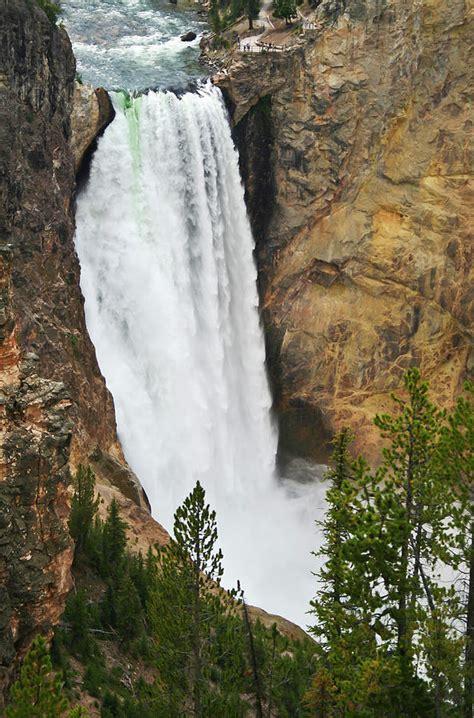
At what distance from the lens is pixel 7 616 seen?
42.4 ft

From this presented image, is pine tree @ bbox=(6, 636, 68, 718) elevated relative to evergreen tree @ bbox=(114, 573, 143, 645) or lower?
lower

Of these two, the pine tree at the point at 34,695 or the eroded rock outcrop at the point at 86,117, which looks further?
the eroded rock outcrop at the point at 86,117

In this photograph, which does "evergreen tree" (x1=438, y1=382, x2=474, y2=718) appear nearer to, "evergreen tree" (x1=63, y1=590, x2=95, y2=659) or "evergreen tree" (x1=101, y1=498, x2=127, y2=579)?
"evergreen tree" (x1=63, y1=590, x2=95, y2=659)

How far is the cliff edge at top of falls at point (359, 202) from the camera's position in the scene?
39.1 metres

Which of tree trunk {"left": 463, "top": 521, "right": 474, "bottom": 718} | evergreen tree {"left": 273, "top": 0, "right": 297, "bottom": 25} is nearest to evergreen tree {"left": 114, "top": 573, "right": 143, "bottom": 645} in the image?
tree trunk {"left": 463, "top": 521, "right": 474, "bottom": 718}

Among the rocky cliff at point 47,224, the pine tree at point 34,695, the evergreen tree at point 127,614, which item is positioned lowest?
the pine tree at point 34,695

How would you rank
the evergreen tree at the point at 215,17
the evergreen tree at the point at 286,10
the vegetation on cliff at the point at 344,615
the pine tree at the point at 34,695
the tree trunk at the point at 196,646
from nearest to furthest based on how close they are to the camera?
the pine tree at the point at 34,695 < the vegetation on cliff at the point at 344,615 < the tree trunk at the point at 196,646 < the evergreen tree at the point at 286,10 < the evergreen tree at the point at 215,17

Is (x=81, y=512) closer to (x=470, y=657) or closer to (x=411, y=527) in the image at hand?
(x=411, y=527)

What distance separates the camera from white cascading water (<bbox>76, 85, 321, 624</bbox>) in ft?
117

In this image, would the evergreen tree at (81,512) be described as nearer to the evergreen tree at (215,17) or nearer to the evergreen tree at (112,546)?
the evergreen tree at (112,546)

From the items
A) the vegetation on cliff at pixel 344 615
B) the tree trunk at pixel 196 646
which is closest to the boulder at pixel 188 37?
the vegetation on cliff at pixel 344 615

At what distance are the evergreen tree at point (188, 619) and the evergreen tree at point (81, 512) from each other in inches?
263

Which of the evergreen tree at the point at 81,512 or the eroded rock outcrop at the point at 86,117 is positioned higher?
the eroded rock outcrop at the point at 86,117

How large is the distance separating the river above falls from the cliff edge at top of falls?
3018mm
